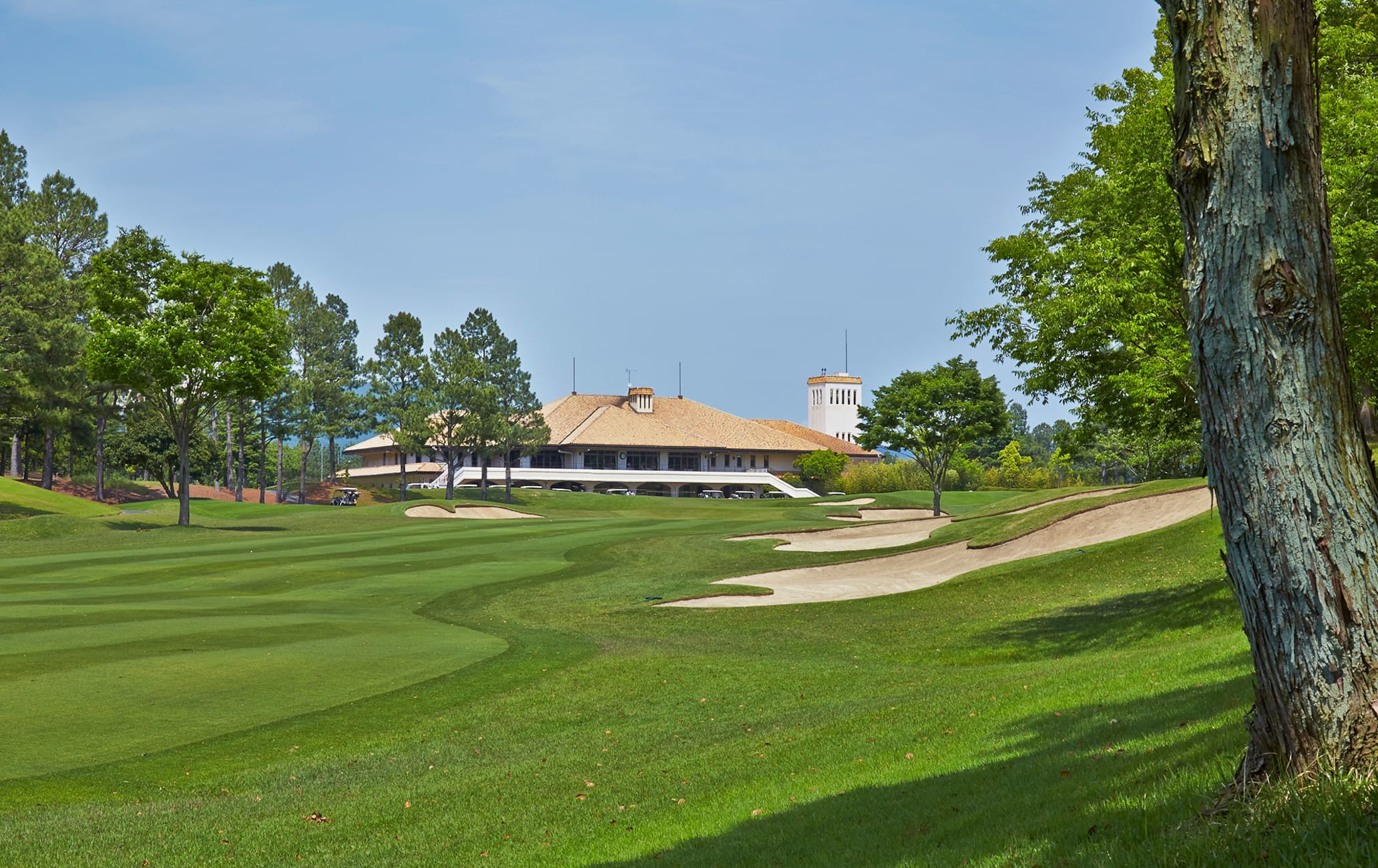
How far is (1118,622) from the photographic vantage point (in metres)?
20.0

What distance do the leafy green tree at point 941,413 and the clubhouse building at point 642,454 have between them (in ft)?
80.5

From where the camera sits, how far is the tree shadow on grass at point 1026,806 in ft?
19.6

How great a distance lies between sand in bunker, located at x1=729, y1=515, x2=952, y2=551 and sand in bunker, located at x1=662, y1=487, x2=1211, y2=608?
16.5 ft

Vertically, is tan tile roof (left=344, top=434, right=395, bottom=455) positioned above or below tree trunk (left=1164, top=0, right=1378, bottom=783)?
above

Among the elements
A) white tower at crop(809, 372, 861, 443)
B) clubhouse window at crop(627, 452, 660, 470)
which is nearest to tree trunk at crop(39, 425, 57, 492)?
clubhouse window at crop(627, 452, 660, 470)

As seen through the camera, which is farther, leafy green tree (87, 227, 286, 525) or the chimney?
the chimney

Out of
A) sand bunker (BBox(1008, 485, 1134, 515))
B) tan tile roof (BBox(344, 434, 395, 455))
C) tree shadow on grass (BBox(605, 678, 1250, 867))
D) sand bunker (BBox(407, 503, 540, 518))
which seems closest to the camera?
tree shadow on grass (BBox(605, 678, 1250, 867))

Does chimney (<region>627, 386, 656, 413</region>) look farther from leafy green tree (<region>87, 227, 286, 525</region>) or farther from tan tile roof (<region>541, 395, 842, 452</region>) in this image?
leafy green tree (<region>87, 227, 286, 525</region>)

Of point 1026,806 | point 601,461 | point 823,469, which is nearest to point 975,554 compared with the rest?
point 1026,806

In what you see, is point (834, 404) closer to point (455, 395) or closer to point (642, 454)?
point (642, 454)

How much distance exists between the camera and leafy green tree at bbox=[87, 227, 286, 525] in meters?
49.4

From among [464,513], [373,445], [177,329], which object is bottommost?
[464,513]

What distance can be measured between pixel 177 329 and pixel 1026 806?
1980 inches

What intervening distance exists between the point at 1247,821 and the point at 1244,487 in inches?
66.7
